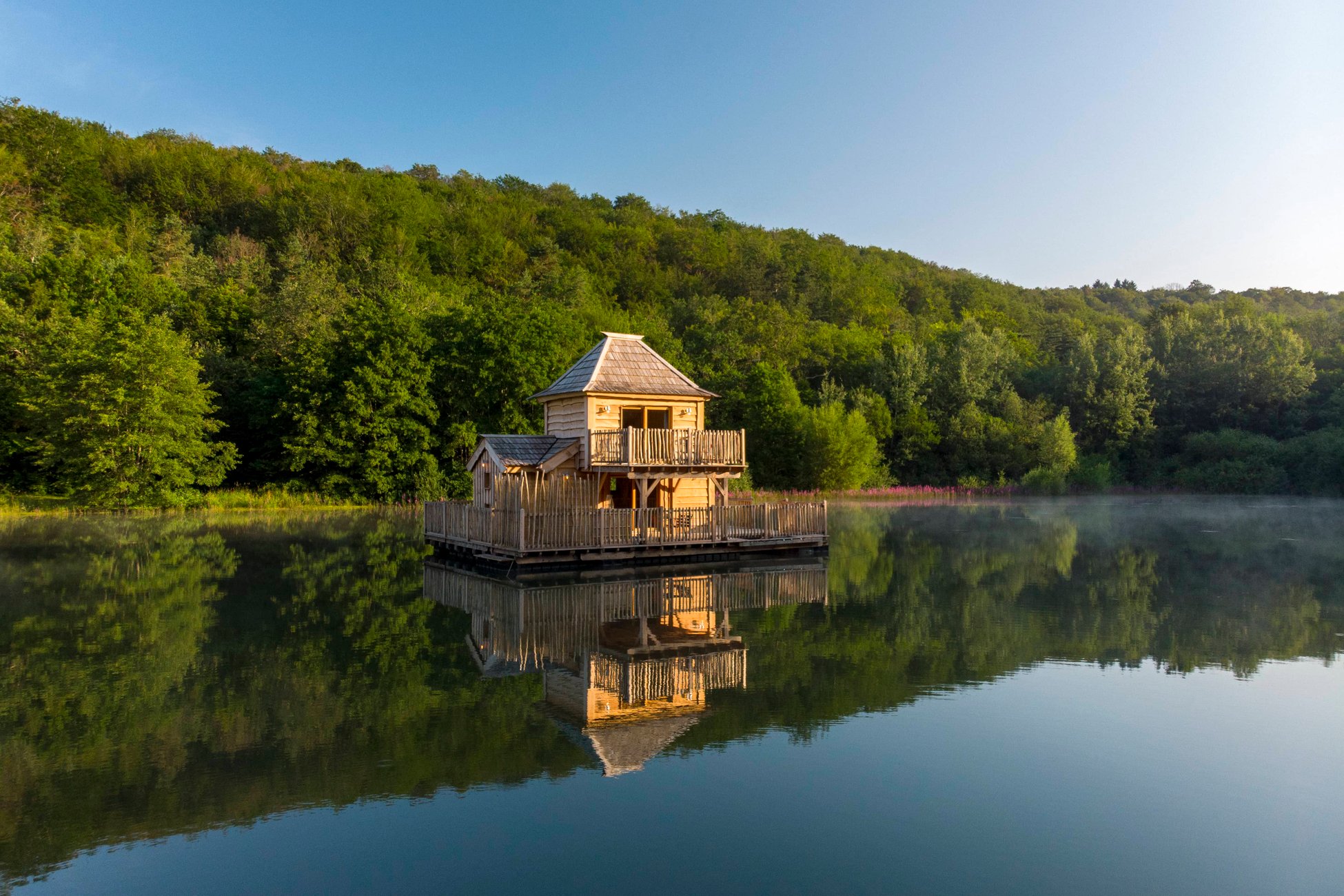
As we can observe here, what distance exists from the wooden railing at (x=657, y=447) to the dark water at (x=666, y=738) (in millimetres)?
5318

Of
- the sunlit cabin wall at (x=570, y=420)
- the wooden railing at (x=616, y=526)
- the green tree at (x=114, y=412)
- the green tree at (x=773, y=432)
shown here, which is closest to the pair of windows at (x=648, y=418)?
the sunlit cabin wall at (x=570, y=420)

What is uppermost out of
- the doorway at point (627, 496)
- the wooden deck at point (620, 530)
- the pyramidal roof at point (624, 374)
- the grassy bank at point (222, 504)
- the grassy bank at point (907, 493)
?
the pyramidal roof at point (624, 374)

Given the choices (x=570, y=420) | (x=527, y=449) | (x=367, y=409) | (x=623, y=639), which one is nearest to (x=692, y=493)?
(x=570, y=420)

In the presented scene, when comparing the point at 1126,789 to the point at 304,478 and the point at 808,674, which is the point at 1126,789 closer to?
the point at 808,674

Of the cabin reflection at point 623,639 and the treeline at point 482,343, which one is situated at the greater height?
the treeline at point 482,343

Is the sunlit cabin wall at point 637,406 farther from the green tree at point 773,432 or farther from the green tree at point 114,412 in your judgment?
A: the green tree at point 773,432

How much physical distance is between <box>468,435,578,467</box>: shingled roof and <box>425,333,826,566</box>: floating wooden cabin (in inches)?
1.8

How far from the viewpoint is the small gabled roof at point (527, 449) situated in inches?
957

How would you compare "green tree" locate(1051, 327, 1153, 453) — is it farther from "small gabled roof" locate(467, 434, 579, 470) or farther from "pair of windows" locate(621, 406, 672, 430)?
"small gabled roof" locate(467, 434, 579, 470)

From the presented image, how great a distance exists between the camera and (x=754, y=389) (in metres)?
55.3

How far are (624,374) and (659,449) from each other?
3248 mm

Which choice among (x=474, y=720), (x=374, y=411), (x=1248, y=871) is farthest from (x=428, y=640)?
(x=374, y=411)

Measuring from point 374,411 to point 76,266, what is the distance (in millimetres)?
17328

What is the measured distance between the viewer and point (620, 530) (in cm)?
2341
